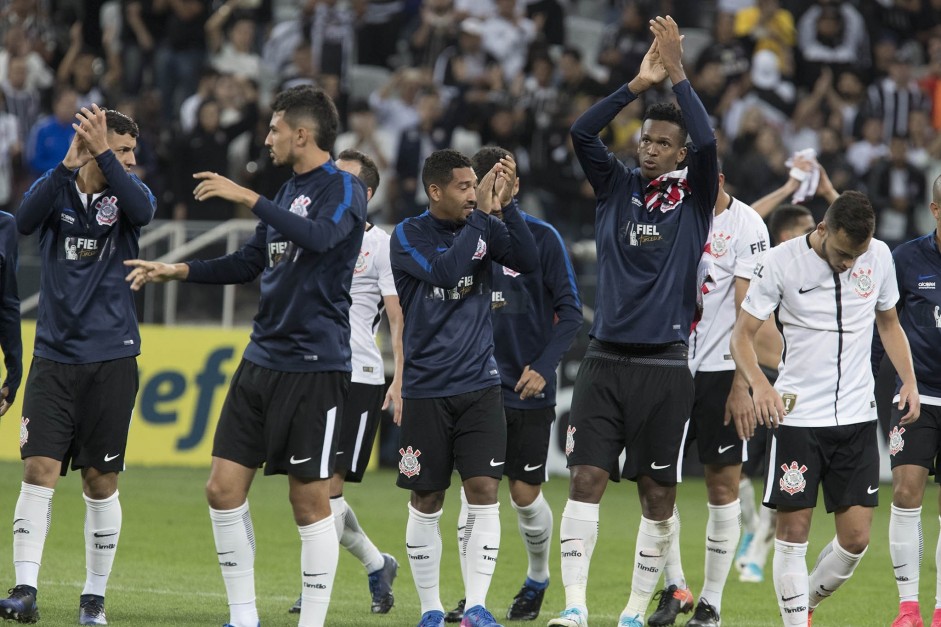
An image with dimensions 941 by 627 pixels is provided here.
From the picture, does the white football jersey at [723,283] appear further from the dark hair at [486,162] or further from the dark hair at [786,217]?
the dark hair at [486,162]

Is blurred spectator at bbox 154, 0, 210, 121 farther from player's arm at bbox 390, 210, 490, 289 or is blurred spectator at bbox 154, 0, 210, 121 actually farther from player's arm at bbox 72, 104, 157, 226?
player's arm at bbox 390, 210, 490, 289

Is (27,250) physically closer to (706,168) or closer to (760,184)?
(760,184)

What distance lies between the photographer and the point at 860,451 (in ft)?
23.0

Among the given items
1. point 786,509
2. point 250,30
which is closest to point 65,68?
point 250,30

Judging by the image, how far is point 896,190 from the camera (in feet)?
56.5

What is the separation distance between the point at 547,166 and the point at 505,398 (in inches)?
366

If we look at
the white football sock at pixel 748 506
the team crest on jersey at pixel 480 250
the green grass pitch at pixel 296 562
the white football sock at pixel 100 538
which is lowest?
the green grass pitch at pixel 296 562

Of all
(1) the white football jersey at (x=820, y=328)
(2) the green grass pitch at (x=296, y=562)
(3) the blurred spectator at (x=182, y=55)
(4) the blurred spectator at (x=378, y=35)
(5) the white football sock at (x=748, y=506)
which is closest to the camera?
(1) the white football jersey at (x=820, y=328)

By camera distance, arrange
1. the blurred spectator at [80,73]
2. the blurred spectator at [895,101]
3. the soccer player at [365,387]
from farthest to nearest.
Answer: the blurred spectator at [80,73], the blurred spectator at [895,101], the soccer player at [365,387]

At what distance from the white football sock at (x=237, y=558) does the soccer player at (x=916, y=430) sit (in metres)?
3.47

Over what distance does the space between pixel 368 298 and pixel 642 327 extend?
2221mm

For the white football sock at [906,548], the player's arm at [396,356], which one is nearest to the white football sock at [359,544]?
the player's arm at [396,356]

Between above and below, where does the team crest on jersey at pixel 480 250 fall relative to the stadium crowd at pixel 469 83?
below

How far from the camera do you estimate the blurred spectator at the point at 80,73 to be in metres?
18.8
